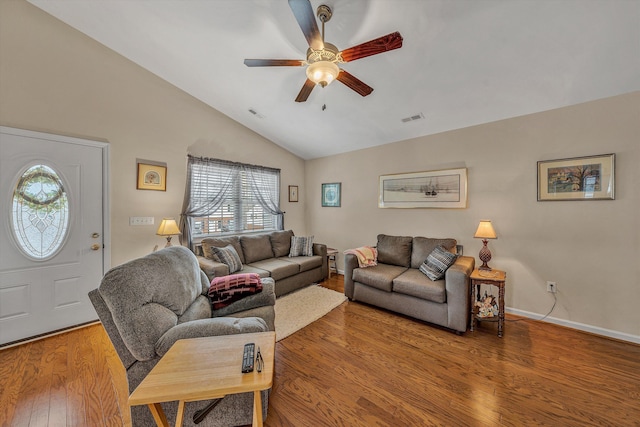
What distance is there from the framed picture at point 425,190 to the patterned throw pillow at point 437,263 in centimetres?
80

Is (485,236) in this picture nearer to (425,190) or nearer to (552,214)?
(552,214)

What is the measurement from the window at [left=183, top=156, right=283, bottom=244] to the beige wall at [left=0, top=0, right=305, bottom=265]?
0.18 metres

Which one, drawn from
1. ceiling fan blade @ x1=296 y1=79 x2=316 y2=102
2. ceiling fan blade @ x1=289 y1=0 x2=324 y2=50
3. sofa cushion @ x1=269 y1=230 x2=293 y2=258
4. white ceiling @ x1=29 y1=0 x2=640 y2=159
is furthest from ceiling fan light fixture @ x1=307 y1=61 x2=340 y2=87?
sofa cushion @ x1=269 y1=230 x2=293 y2=258

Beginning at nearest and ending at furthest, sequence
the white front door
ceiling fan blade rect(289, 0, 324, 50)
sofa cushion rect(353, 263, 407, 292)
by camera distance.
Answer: ceiling fan blade rect(289, 0, 324, 50) < the white front door < sofa cushion rect(353, 263, 407, 292)

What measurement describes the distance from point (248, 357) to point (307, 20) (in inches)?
78.3

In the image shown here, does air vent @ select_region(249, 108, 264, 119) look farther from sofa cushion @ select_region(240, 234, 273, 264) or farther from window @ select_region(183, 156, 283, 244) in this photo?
sofa cushion @ select_region(240, 234, 273, 264)

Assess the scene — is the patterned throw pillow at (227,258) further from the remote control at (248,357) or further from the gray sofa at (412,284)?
the remote control at (248,357)

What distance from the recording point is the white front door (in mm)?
2342

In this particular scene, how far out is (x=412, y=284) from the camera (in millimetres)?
2775

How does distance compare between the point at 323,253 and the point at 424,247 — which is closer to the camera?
the point at 424,247

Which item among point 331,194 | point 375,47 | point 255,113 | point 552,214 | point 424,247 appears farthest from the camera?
point 331,194

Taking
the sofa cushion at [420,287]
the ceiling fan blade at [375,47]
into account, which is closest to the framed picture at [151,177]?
the ceiling fan blade at [375,47]

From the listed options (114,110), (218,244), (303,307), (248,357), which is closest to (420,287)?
(303,307)

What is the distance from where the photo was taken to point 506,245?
2.97 meters
